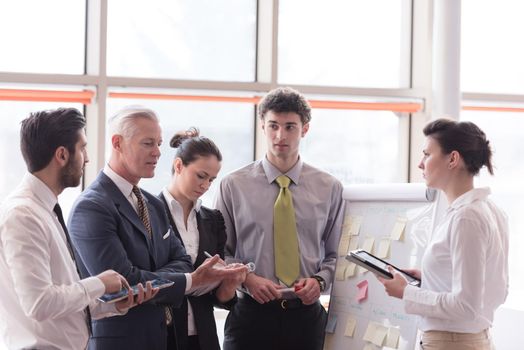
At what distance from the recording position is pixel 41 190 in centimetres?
247

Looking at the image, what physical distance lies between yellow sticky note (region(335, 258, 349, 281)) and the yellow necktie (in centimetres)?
24

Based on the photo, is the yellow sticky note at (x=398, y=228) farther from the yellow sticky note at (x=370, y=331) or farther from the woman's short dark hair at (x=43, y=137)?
the woman's short dark hair at (x=43, y=137)

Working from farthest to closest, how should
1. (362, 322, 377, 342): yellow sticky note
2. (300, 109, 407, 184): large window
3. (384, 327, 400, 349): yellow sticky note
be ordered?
(300, 109, 407, 184): large window, (362, 322, 377, 342): yellow sticky note, (384, 327, 400, 349): yellow sticky note

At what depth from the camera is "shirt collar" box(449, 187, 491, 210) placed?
2863 millimetres

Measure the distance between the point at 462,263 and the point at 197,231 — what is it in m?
1.22

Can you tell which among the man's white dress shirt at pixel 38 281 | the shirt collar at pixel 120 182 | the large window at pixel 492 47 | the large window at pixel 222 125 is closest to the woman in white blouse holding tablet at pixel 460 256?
the shirt collar at pixel 120 182

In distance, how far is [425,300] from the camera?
2898mm

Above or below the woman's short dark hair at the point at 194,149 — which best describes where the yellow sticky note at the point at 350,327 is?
below

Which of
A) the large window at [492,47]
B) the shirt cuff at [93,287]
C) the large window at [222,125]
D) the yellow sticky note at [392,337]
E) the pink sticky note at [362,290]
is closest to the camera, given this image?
the shirt cuff at [93,287]

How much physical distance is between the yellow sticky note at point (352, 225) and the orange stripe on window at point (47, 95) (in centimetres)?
198

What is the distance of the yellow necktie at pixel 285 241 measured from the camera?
363 centimetres

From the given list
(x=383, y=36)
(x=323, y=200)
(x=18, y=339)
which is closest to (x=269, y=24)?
(x=383, y=36)

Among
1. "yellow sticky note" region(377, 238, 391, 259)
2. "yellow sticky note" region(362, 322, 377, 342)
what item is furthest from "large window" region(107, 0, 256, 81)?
"yellow sticky note" region(362, 322, 377, 342)

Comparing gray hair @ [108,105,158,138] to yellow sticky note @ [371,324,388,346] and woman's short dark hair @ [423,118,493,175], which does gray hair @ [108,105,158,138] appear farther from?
yellow sticky note @ [371,324,388,346]
